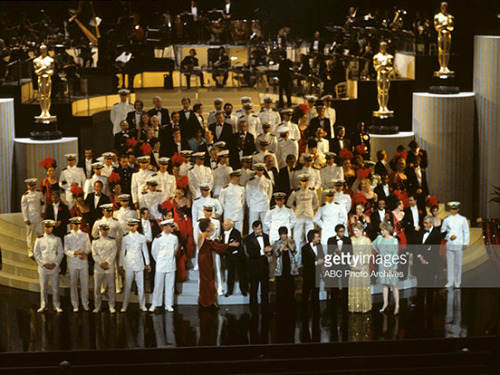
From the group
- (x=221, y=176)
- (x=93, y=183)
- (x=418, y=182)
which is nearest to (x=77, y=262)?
(x=93, y=183)

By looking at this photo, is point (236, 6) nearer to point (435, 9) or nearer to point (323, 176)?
point (435, 9)

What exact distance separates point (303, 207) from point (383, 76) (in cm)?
432

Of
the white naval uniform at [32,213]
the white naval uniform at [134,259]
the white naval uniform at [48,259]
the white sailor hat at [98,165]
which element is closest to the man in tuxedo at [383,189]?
the white naval uniform at [134,259]

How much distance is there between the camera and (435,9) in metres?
22.5

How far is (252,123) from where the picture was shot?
17.9 m

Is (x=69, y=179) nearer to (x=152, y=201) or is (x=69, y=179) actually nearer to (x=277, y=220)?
(x=152, y=201)

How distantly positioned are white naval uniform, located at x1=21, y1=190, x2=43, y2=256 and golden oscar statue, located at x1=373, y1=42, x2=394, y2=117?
20.4 feet

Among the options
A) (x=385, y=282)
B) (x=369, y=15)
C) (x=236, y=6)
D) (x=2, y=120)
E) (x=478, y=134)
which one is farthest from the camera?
(x=236, y=6)

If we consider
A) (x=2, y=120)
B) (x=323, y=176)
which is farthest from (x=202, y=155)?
(x=2, y=120)

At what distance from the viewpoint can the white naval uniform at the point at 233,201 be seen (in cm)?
1551

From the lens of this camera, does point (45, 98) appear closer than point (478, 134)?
Yes

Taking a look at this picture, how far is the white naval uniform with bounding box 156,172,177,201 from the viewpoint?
1573 cm

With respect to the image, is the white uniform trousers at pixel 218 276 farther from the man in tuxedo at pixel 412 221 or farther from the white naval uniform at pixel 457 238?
the white naval uniform at pixel 457 238

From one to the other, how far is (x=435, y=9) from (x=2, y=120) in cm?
933
